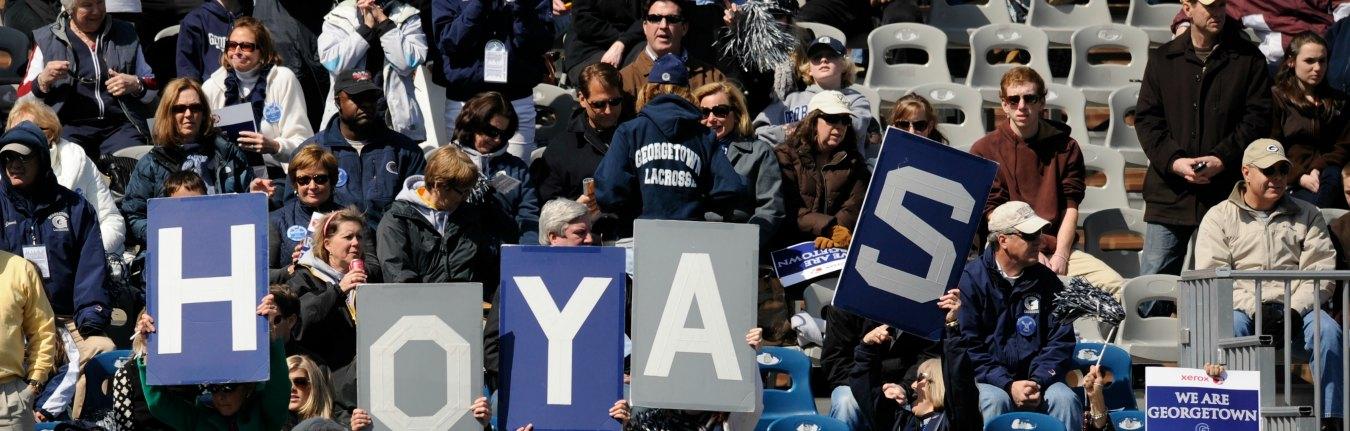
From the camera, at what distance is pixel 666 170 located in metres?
10.3

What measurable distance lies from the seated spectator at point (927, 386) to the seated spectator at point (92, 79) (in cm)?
477

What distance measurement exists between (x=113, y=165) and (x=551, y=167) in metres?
2.34

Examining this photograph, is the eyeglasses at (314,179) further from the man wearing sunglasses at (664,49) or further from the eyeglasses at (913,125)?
the eyeglasses at (913,125)

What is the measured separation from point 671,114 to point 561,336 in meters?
1.95

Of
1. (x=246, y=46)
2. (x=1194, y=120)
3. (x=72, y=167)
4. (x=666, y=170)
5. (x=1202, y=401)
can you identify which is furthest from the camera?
(x=246, y=46)

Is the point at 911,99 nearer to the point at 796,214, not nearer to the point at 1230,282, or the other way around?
the point at 796,214

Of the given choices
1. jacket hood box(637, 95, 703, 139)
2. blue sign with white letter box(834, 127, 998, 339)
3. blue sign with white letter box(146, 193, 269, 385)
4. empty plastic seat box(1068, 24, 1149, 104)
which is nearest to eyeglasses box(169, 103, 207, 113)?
jacket hood box(637, 95, 703, 139)

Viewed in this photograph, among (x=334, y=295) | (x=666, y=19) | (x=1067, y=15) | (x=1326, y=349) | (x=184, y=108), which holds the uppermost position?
(x=1067, y=15)

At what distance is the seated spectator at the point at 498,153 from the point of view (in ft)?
34.8

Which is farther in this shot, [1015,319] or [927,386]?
[1015,319]

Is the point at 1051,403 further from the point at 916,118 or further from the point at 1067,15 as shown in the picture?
the point at 1067,15

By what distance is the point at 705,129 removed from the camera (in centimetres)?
1052

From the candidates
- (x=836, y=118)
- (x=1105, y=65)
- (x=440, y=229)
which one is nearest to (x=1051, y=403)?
(x=836, y=118)

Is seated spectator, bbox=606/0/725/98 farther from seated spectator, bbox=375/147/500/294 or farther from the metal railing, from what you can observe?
the metal railing
